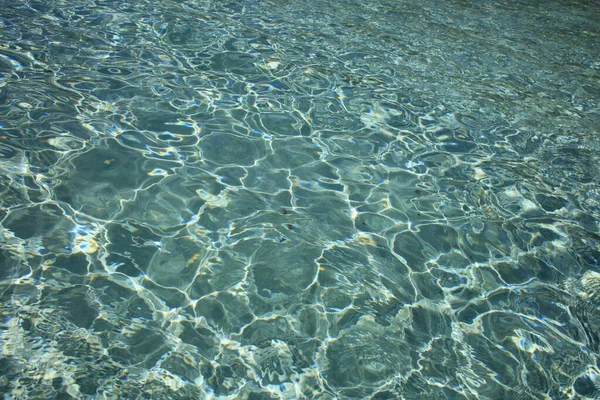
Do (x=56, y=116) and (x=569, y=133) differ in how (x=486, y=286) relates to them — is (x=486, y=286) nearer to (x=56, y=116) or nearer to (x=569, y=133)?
(x=569, y=133)

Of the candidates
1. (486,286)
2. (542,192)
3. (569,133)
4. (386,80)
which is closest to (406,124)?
(386,80)

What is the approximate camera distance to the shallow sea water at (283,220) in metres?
1.82

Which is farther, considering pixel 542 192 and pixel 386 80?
pixel 386 80

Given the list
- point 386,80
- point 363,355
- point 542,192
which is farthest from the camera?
point 386,80

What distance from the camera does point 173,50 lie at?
397cm

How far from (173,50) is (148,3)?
134cm

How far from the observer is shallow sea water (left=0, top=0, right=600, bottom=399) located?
1.82 meters

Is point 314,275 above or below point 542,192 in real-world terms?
below

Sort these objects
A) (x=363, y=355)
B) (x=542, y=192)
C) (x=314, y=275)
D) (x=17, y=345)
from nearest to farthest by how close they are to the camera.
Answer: (x=17, y=345) → (x=363, y=355) → (x=314, y=275) → (x=542, y=192)

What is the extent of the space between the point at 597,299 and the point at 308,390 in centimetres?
143

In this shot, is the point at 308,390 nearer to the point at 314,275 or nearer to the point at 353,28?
the point at 314,275

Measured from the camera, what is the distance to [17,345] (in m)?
1.72

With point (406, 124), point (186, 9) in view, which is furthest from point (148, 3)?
point (406, 124)

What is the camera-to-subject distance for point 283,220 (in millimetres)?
2479
